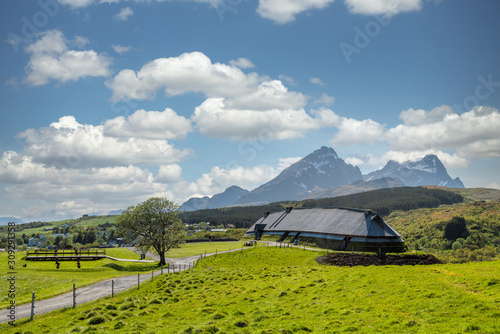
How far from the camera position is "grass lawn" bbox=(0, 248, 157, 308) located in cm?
4222

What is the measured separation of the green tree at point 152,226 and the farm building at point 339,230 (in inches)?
1513

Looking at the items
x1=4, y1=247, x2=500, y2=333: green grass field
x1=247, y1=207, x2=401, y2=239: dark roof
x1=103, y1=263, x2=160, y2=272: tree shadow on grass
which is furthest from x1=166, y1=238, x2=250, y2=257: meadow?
x1=4, y1=247, x2=500, y2=333: green grass field

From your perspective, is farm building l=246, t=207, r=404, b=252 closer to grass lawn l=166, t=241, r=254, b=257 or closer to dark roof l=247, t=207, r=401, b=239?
dark roof l=247, t=207, r=401, b=239

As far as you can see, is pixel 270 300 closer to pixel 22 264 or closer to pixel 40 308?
pixel 40 308

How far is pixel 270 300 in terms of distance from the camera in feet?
100

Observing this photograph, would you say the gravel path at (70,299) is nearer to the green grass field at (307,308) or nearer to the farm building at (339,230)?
the green grass field at (307,308)

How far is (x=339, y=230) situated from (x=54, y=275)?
215 feet

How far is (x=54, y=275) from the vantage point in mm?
57281

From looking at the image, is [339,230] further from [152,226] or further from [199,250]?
[152,226]

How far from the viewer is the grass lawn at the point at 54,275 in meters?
42.2

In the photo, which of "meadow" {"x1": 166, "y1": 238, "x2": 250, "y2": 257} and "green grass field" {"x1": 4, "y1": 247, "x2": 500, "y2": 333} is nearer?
"green grass field" {"x1": 4, "y1": 247, "x2": 500, "y2": 333}

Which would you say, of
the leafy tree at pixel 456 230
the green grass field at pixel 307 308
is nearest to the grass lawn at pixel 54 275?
the green grass field at pixel 307 308

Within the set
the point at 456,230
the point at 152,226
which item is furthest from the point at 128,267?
the point at 456,230

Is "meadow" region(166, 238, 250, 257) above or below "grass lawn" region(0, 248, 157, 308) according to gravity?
below
